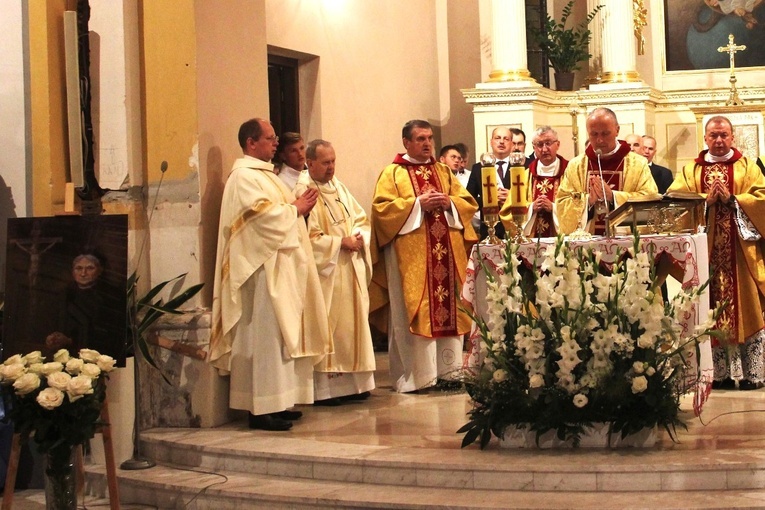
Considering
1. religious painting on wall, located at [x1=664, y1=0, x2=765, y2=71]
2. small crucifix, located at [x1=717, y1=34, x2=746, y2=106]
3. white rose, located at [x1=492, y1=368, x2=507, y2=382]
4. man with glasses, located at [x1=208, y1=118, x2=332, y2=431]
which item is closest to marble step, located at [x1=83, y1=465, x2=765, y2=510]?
white rose, located at [x1=492, y1=368, x2=507, y2=382]

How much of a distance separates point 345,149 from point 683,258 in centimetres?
478

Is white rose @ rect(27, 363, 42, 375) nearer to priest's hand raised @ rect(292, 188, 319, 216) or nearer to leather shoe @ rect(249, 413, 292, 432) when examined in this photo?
leather shoe @ rect(249, 413, 292, 432)

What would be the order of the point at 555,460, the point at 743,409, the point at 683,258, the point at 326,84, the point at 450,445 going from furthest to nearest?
the point at 326,84 < the point at 743,409 < the point at 683,258 < the point at 450,445 < the point at 555,460

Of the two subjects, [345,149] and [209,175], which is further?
[345,149]

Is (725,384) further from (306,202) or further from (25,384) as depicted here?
(25,384)

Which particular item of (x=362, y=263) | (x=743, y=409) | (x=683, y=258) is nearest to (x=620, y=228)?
(x=683, y=258)

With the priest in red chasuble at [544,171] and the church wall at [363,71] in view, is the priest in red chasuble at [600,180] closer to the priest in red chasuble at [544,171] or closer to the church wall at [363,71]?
the priest in red chasuble at [544,171]

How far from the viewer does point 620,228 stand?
20.9 feet

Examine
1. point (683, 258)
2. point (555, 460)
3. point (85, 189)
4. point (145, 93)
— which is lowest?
point (555, 460)

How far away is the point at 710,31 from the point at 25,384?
382 inches

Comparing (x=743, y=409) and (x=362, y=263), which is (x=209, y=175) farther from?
(x=743, y=409)

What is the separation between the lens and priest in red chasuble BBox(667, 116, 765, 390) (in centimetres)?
706

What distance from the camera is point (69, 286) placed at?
5.23 meters

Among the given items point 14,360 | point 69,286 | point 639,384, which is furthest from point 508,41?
point 14,360
